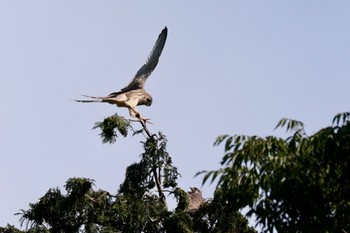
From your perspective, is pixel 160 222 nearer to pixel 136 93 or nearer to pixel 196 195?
pixel 196 195

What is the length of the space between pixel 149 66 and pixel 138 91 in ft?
2.45

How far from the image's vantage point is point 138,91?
15.3 m

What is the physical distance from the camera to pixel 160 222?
1446cm

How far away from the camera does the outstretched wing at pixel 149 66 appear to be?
50.7ft

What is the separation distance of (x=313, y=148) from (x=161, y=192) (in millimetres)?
5693

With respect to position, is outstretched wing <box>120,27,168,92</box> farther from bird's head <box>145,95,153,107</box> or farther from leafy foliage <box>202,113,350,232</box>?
leafy foliage <box>202,113,350,232</box>

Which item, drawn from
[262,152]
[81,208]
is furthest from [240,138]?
[81,208]

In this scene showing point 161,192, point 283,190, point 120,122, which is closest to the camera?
point 283,190

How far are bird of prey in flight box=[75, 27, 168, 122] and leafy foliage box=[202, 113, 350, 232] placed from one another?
4778 mm

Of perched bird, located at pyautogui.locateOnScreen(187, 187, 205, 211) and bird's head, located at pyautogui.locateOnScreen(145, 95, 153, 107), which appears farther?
bird's head, located at pyautogui.locateOnScreen(145, 95, 153, 107)

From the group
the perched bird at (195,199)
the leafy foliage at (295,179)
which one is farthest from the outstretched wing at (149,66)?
the leafy foliage at (295,179)

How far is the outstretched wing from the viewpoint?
608 inches

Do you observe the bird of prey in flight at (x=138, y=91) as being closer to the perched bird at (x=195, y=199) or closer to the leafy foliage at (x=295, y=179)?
the perched bird at (x=195, y=199)

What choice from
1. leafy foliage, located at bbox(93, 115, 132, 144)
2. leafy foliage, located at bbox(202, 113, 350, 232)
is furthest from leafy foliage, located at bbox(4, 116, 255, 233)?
leafy foliage, located at bbox(202, 113, 350, 232)
